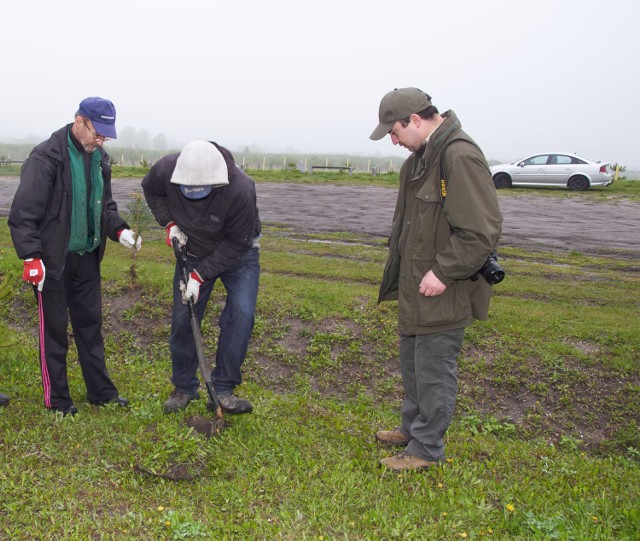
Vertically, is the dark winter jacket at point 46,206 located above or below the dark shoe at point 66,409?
above

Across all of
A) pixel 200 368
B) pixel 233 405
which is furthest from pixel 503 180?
pixel 200 368

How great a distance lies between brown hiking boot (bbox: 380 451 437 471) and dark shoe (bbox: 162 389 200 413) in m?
1.65

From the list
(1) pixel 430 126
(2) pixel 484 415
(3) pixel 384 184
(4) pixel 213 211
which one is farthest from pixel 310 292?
(3) pixel 384 184

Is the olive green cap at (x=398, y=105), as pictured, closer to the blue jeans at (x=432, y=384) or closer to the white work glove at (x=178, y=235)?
the blue jeans at (x=432, y=384)

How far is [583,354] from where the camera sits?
22.2 ft

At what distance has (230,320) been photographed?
4836 mm

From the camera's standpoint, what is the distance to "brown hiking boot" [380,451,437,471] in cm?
423

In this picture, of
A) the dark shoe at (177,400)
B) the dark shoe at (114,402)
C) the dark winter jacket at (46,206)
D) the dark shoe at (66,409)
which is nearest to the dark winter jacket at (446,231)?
the dark shoe at (177,400)

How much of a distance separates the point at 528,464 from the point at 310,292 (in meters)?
4.17

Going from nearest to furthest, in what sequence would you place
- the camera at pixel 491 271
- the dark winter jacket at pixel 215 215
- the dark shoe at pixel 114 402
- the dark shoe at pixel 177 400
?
the camera at pixel 491 271 < the dark winter jacket at pixel 215 215 < the dark shoe at pixel 177 400 < the dark shoe at pixel 114 402

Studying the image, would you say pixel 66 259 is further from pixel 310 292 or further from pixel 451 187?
pixel 310 292

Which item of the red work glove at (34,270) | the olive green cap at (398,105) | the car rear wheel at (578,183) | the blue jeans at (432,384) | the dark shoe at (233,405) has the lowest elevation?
the dark shoe at (233,405)

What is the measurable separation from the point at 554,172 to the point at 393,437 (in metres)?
23.4

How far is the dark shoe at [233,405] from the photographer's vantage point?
15.9 feet
